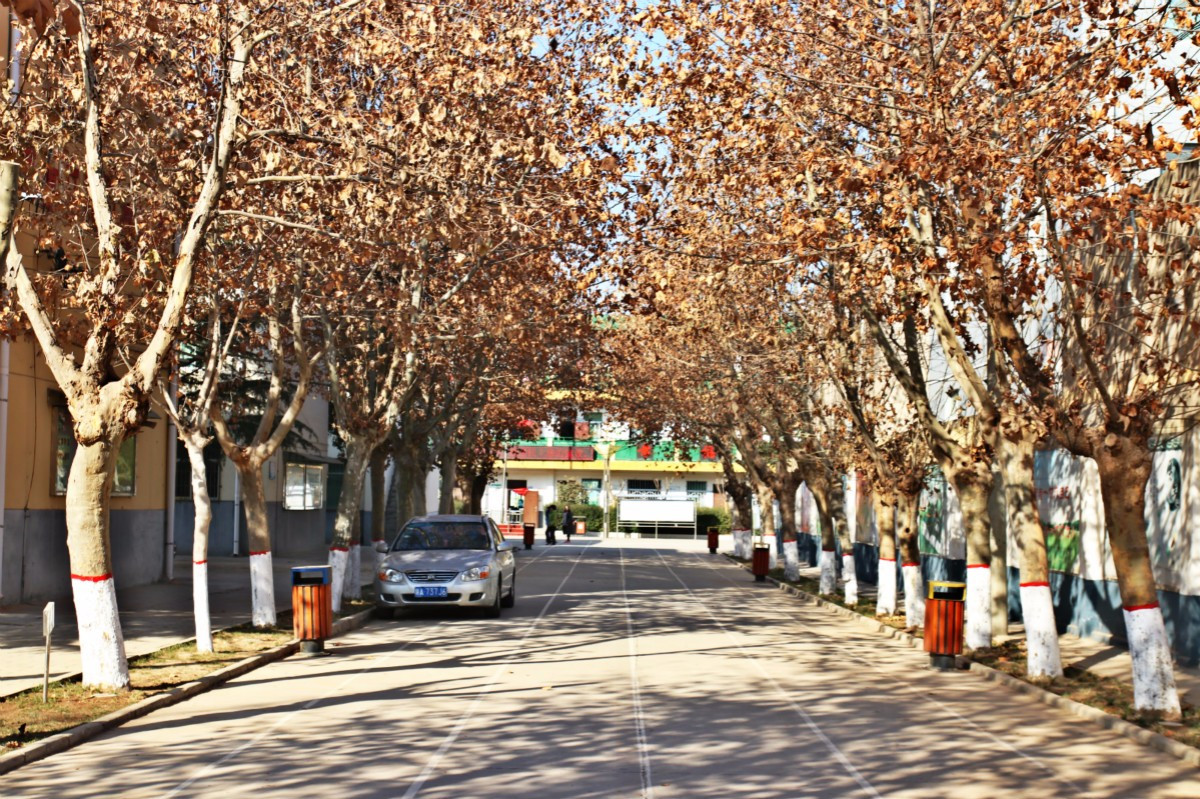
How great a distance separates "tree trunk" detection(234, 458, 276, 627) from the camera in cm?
1956

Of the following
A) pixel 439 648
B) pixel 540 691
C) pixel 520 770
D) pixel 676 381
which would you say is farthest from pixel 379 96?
pixel 676 381

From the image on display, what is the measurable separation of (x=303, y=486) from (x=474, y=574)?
31170 millimetres

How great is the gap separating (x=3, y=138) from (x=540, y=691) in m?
8.00

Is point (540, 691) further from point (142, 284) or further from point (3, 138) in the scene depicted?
point (3, 138)

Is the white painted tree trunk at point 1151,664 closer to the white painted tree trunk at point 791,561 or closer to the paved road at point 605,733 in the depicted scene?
the paved road at point 605,733

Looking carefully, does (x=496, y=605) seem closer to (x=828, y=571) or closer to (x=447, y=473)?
(x=828, y=571)

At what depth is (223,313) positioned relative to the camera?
20.8m

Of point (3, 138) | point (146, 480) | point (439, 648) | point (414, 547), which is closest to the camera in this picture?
point (3, 138)

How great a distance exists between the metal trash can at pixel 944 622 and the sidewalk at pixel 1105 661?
4.42ft

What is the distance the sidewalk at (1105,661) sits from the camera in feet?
49.0

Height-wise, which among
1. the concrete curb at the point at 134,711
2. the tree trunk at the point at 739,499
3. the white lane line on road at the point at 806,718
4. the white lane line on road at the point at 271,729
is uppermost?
the tree trunk at the point at 739,499

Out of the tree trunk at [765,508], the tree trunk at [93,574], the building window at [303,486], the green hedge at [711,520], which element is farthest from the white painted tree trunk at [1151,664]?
the green hedge at [711,520]

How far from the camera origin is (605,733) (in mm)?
11414

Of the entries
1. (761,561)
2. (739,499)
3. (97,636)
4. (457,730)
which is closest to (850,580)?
(761,561)
